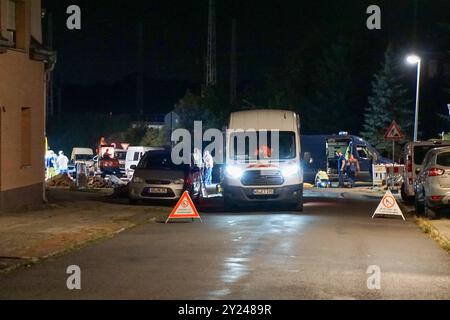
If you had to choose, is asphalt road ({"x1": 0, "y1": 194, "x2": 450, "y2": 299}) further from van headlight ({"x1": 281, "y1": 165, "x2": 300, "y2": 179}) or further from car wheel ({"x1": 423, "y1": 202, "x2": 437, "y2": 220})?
van headlight ({"x1": 281, "y1": 165, "x2": 300, "y2": 179})

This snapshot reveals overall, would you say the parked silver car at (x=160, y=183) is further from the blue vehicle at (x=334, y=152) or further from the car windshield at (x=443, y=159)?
the blue vehicle at (x=334, y=152)

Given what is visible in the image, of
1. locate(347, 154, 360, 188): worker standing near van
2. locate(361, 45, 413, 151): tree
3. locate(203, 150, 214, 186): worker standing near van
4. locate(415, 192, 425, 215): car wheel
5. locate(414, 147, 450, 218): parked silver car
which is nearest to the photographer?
locate(414, 147, 450, 218): parked silver car

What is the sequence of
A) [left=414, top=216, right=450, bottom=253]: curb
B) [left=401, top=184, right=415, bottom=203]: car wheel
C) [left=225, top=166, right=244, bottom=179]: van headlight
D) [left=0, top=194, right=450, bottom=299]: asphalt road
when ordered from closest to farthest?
[left=0, top=194, right=450, bottom=299]: asphalt road, [left=414, top=216, right=450, bottom=253]: curb, [left=225, top=166, right=244, bottom=179]: van headlight, [left=401, top=184, right=415, bottom=203]: car wheel

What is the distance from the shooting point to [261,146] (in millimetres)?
21359

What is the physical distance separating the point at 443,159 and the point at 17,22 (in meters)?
11.3

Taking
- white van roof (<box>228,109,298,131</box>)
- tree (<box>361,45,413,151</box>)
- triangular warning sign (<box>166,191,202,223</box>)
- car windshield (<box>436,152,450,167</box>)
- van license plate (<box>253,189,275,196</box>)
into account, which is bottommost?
triangular warning sign (<box>166,191,202,223</box>)

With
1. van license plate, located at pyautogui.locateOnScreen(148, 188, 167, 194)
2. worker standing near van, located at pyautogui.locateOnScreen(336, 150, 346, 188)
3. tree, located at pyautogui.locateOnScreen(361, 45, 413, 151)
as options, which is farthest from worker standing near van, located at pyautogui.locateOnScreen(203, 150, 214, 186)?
tree, located at pyautogui.locateOnScreen(361, 45, 413, 151)

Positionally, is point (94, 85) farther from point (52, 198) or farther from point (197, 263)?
point (197, 263)

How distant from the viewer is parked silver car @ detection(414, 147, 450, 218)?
1811 cm

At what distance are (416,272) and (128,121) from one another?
62.9 metres

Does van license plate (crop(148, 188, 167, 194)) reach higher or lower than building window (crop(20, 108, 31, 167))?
lower

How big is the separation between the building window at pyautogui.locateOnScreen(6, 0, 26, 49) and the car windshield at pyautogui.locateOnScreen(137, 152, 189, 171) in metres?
4.95

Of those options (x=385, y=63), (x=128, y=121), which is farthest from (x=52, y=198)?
(x=128, y=121)

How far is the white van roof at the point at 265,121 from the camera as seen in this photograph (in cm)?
2148
